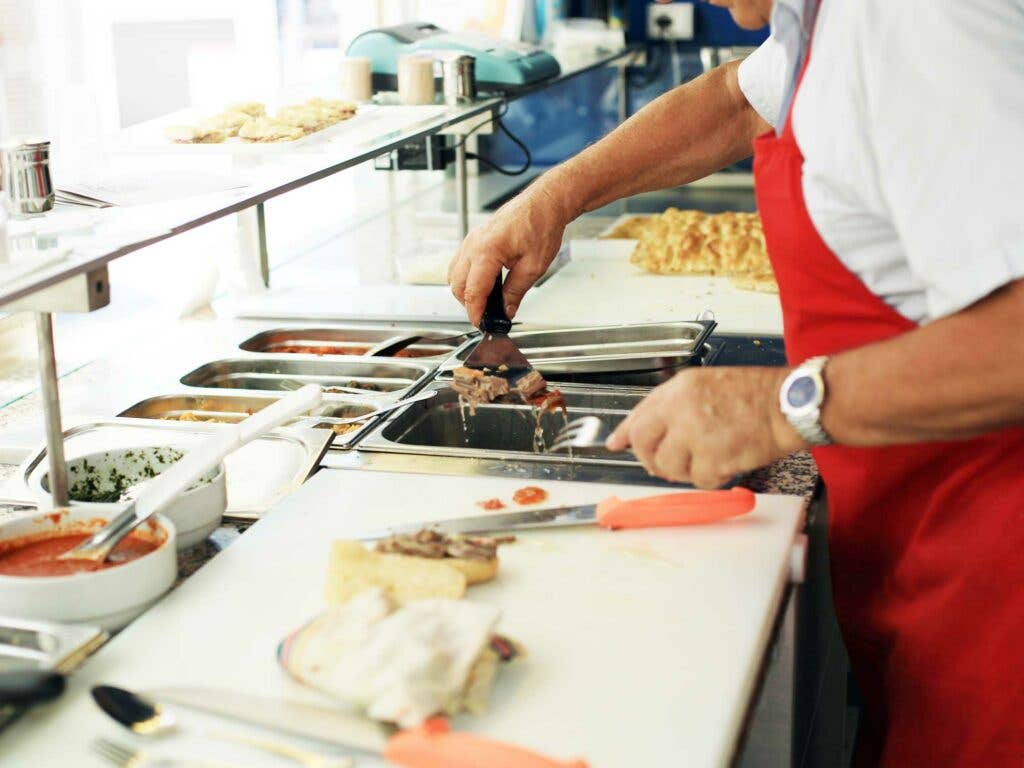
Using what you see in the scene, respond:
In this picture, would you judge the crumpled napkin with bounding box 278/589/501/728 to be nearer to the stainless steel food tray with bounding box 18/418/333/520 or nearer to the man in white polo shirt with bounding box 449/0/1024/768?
the man in white polo shirt with bounding box 449/0/1024/768

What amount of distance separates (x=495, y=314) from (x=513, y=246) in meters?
0.10

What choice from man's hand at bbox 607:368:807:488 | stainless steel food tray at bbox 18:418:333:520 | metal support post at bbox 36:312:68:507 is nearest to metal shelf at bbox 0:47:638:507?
metal support post at bbox 36:312:68:507

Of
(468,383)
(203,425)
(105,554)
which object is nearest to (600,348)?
(468,383)

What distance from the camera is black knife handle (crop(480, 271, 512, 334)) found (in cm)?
172

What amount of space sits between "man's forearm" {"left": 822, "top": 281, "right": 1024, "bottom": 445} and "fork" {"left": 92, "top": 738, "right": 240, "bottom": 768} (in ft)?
1.95

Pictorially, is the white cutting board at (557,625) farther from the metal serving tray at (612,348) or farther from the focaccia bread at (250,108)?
the focaccia bread at (250,108)

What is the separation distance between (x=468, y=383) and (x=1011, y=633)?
2.55 feet

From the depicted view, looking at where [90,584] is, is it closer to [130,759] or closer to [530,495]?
[130,759]

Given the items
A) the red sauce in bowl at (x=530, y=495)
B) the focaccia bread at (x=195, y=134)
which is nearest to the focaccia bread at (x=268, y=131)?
the focaccia bread at (x=195, y=134)

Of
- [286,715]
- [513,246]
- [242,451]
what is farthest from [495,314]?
[286,715]

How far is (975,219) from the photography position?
0.99m

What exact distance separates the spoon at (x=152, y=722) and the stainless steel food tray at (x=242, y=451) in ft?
1.43

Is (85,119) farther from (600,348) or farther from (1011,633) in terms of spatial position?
(1011,633)

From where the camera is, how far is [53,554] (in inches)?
45.9
